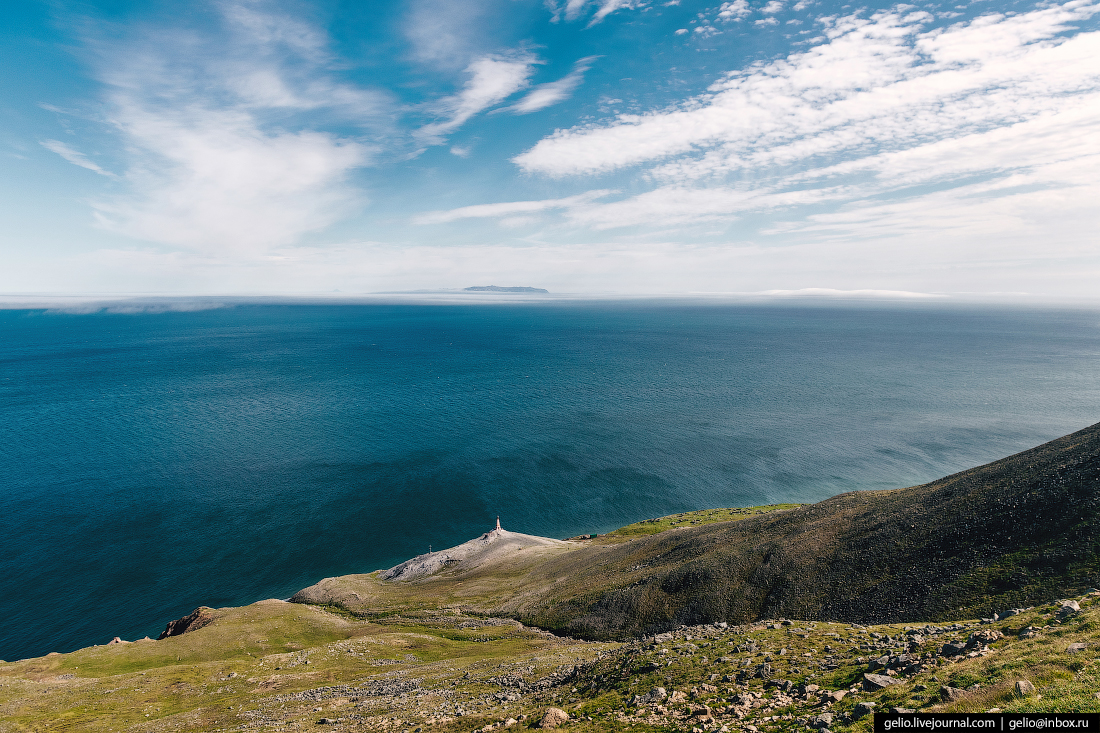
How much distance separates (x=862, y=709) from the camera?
72.9ft

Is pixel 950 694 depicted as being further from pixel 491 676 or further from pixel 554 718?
pixel 491 676

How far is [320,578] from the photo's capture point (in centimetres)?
8719

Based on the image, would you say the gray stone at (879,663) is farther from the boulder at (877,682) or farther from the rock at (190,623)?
the rock at (190,623)

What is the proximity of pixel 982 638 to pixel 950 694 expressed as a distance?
10327 mm

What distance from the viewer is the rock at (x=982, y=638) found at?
2669 centimetres

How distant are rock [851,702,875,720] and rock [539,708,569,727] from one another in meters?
16.3

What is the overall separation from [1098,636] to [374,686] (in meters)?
51.3

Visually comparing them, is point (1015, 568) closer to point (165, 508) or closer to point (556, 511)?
point (556, 511)

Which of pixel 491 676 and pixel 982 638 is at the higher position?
pixel 982 638

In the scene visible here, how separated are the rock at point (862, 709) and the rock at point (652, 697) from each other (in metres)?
11.0

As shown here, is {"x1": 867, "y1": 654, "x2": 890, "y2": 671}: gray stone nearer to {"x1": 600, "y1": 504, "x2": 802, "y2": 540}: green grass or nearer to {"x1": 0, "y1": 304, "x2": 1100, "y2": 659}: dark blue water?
{"x1": 600, "y1": 504, "x2": 802, "y2": 540}: green grass

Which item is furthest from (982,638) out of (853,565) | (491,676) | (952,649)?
(491,676)

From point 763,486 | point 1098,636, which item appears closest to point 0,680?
point 1098,636

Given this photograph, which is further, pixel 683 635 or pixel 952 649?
pixel 683 635
